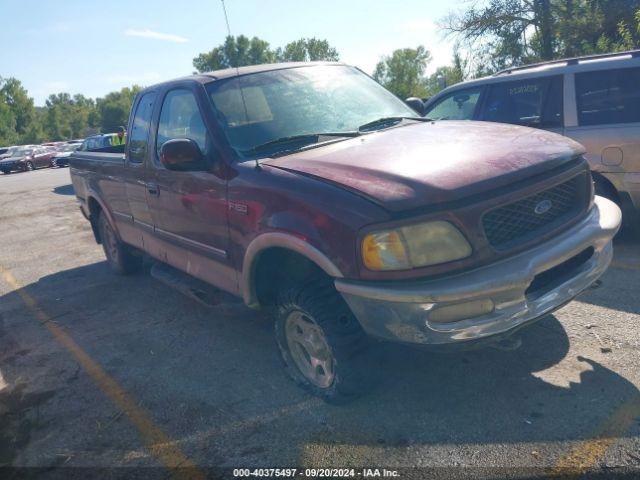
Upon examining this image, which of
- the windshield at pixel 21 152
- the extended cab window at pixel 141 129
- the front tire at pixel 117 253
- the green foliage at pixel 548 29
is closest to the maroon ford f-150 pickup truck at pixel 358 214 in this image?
the extended cab window at pixel 141 129

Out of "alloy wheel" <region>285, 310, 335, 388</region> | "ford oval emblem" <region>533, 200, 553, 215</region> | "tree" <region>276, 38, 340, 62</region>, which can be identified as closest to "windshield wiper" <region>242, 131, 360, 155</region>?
"alloy wheel" <region>285, 310, 335, 388</region>

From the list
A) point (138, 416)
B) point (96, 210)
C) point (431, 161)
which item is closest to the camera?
point (431, 161)

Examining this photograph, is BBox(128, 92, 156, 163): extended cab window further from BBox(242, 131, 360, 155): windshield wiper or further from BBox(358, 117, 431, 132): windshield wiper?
BBox(358, 117, 431, 132): windshield wiper

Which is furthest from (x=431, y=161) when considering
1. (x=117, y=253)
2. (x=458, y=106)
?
(x=117, y=253)

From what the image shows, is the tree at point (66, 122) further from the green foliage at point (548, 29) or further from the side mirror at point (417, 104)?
the side mirror at point (417, 104)

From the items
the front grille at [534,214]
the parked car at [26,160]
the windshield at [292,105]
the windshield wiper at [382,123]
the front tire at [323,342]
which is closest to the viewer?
the front grille at [534,214]

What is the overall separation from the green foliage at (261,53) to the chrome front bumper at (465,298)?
47256 mm

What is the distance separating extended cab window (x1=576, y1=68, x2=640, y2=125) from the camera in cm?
521

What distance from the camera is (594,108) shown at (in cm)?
546

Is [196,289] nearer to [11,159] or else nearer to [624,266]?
[624,266]

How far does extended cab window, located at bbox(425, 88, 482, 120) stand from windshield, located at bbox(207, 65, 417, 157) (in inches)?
88.8

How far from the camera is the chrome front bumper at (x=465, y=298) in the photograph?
8.73ft

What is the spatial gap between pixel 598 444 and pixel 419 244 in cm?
130

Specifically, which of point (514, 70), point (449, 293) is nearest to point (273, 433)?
point (449, 293)
